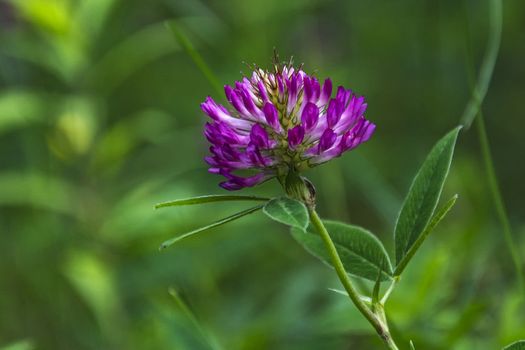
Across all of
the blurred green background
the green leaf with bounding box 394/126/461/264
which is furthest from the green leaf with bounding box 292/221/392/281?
the blurred green background

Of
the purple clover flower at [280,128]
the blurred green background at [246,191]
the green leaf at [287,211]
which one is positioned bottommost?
the blurred green background at [246,191]

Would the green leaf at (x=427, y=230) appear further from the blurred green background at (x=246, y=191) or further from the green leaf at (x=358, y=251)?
the blurred green background at (x=246, y=191)

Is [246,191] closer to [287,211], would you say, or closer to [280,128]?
[280,128]

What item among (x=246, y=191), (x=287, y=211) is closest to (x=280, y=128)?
(x=287, y=211)

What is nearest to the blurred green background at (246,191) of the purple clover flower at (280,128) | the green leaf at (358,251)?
the green leaf at (358,251)

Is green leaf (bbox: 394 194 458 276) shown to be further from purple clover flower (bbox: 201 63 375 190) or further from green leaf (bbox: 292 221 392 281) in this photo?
purple clover flower (bbox: 201 63 375 190)

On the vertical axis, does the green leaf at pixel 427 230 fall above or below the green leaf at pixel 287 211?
below

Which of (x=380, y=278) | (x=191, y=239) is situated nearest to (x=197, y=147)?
(x=191, y=239)

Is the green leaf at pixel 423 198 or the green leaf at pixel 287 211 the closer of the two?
the green leaf at pixel 287 211
